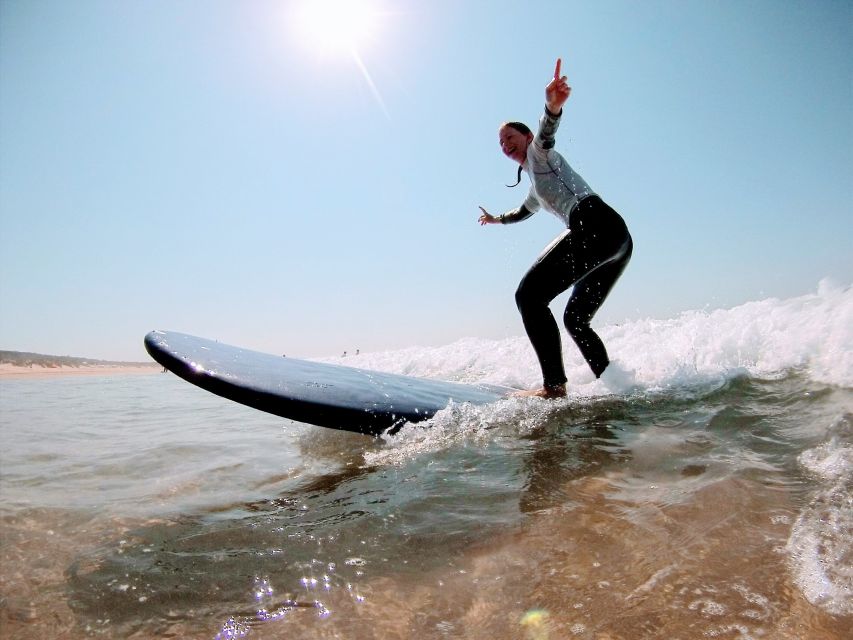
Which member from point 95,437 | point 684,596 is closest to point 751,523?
point 684,596

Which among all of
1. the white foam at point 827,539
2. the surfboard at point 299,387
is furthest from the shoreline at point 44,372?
the white foam at point 827,539

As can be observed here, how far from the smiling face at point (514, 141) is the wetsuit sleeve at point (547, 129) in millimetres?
259

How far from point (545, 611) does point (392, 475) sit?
118 centimetres

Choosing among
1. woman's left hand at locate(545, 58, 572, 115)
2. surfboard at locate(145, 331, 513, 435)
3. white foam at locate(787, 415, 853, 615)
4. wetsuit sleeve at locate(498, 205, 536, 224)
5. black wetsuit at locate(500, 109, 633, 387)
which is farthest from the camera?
wetsuit sleeve at locate(498, 205, 536, 224)

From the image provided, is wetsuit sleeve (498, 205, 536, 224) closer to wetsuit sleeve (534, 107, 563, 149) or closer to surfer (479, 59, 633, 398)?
surfer (479, 59, 633, 398)

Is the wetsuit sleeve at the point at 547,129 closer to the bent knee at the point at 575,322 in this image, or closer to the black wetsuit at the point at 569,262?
the black wetsuit at the point at 569,262

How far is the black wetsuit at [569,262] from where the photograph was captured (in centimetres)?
337

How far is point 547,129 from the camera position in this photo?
3.24 metres

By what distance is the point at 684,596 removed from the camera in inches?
43.4

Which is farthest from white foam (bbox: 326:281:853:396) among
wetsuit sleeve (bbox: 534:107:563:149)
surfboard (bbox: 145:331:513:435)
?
wetsuit sleeve (bbox: 534:107:563:149)

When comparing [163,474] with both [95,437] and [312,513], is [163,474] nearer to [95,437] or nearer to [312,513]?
[312,513]

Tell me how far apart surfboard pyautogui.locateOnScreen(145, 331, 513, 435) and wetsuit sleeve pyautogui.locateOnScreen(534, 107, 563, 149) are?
6.22 feet

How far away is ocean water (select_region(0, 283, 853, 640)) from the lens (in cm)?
110

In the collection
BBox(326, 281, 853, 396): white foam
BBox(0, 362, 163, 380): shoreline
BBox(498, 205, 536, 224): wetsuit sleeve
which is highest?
BBox(498, 205, 536, 224): wetsuit sleeve
